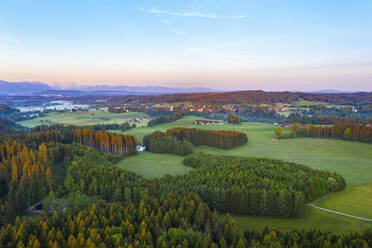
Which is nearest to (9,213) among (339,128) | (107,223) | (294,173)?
(107,223)

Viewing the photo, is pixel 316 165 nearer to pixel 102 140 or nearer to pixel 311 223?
pixel 311 223

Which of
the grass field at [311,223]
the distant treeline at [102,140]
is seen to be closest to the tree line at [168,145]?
the distant treeline at [102,140]

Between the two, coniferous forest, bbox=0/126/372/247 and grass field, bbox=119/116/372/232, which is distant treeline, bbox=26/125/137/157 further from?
coniferous forest, bbox=0/126/372/247

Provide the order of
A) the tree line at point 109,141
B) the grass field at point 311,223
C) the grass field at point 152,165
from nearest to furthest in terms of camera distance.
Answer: the grass field at point 311,223, the grass field at point 152,165, the tree line at point 109,141

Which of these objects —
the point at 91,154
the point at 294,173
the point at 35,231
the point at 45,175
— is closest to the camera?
the point at 35,231

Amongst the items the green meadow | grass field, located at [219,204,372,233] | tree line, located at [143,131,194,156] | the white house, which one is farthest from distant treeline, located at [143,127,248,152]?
grass field, located at [219,204,372,233]

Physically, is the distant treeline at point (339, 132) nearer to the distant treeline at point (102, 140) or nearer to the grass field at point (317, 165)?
the grass field at point (317, 165)

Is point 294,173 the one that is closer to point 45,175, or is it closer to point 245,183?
point 245,183
